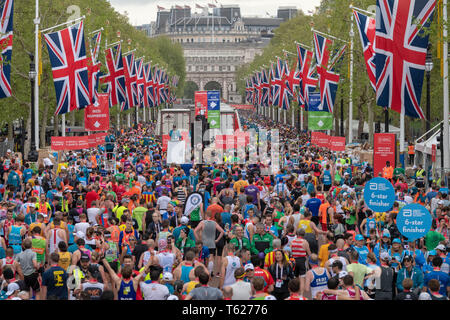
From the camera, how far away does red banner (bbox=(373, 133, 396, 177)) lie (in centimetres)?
2440

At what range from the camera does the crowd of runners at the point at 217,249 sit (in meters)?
11.2

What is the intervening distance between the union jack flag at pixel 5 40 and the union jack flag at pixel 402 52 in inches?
440

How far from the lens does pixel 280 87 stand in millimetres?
59875

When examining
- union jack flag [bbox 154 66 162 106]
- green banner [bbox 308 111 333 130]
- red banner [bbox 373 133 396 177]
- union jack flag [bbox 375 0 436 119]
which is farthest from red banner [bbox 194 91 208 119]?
union jack flag [bbox 375 0 436 119]

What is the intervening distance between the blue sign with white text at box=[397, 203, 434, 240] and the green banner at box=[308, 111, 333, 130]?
24.3m

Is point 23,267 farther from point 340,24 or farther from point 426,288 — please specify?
point 340,24

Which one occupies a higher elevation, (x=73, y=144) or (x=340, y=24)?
(x=340, y=24)

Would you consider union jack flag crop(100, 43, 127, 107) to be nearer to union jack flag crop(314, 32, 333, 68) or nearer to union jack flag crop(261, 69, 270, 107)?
union jack flag crop(314, 32, 333, 68)

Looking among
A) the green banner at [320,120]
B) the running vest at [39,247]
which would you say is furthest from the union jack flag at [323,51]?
the running vest at [39,247]

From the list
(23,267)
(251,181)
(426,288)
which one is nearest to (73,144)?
(251,181)

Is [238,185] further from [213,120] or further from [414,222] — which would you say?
[213,120]

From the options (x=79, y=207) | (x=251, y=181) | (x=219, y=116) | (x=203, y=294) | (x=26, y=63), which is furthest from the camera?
(x=219, y=116)

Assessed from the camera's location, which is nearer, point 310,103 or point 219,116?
point 310,103

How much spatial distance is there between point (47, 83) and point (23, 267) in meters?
33.6
